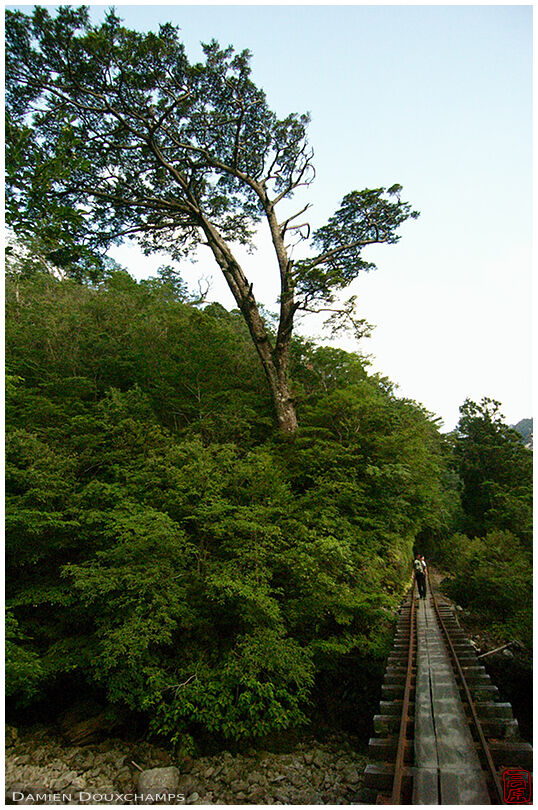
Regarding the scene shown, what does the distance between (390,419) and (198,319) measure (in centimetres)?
640

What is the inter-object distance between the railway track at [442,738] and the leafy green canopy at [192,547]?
3.86 feet

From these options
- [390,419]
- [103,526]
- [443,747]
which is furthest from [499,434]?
[103,526]

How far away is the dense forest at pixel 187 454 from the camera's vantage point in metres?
5.18

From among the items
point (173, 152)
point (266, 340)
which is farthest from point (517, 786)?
point (173, 152)

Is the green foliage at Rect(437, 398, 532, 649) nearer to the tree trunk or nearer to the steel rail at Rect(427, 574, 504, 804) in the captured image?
the steel rail at Rect(427, 574, 504, 804)

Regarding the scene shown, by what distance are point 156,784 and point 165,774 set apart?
0.14m

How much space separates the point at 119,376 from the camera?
10.6 meters

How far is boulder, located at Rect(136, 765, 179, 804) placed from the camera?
4.75 metres

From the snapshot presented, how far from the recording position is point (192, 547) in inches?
226

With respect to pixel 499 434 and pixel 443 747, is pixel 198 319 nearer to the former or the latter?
pixel 443 747

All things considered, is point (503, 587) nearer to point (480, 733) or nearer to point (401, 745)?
point (480, 733)

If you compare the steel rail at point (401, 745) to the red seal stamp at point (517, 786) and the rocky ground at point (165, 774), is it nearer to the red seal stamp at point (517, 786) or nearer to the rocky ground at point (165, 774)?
the red seal stamp at point (517, 786)

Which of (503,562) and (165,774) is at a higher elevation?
(503,562)

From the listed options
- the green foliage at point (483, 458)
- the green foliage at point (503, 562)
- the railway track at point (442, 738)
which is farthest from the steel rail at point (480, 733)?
the green foliage at point (483, 458)
